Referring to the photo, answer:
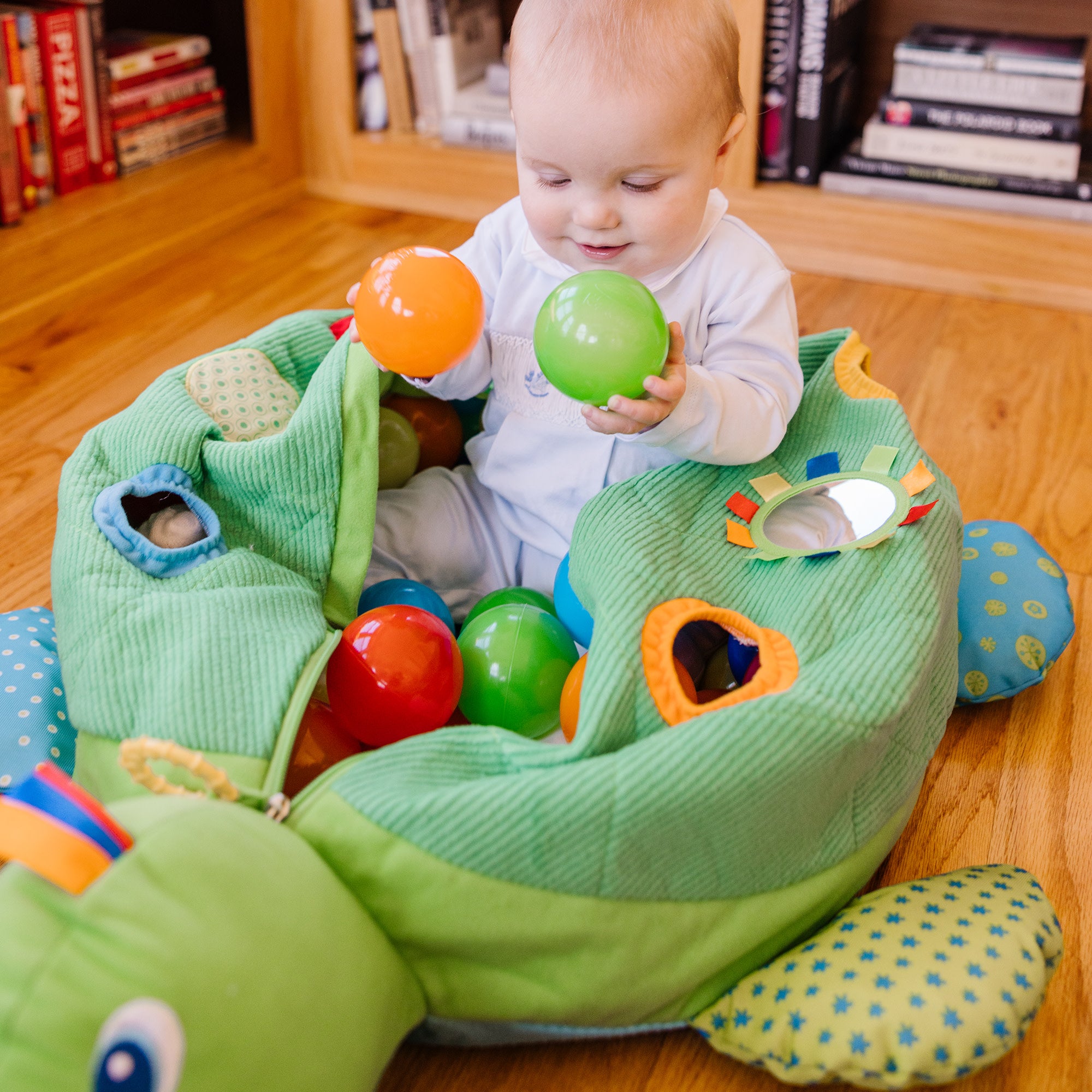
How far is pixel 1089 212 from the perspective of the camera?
181cm

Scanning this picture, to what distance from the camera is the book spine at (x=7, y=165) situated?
171 centimetres

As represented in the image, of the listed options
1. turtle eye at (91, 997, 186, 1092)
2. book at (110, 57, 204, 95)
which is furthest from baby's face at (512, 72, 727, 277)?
book at (110, 57, 204, 95)

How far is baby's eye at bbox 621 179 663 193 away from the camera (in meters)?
0.88

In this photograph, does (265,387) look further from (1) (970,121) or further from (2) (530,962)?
(1) (970,121)

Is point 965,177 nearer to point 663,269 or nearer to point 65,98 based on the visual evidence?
point 663,269

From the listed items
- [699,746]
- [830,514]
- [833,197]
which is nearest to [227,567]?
[699,746]

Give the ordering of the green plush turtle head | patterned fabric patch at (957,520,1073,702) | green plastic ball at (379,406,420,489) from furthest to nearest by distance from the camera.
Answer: green plastic ball at (379,406,420,489) < patterned fabric patch at (957,520,1073,702) < the green plush turtle head

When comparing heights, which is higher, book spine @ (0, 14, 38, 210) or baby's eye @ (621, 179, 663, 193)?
baby's eye @ (621, 179, 663, 193)

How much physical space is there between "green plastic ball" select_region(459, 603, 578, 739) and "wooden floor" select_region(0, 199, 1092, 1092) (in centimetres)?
27

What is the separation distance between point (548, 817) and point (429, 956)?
13 cm

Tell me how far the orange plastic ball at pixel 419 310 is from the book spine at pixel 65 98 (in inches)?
46.2

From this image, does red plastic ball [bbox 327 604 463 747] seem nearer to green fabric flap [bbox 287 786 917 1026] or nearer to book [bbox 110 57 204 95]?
green fabric flap [bbox 287 786 917 1026]

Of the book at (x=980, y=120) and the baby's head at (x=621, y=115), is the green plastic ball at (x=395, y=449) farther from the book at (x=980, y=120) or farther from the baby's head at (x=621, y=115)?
the book at (x=980, y=120)

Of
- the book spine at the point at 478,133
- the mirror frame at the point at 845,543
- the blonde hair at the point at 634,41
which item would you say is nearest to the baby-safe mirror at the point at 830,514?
the mirror frame at the point at 845,543
